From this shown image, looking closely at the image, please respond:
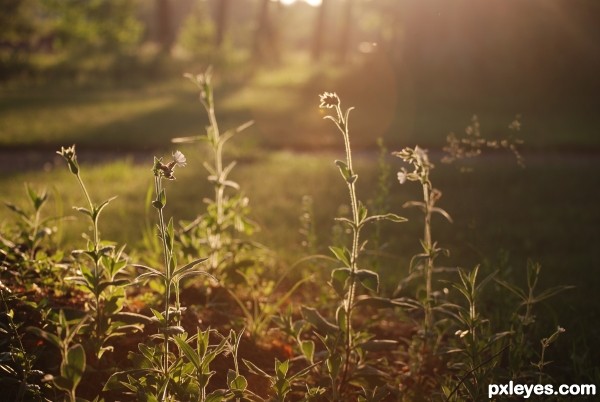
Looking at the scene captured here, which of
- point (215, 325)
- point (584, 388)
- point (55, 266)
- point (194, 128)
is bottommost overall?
point (584, 388)

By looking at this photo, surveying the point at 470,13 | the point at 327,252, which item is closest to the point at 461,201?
the point at 327,252

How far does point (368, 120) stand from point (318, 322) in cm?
1150

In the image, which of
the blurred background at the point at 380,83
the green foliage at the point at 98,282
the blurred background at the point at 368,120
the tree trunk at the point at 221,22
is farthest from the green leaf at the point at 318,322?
the tree trunk at the point at 221,22

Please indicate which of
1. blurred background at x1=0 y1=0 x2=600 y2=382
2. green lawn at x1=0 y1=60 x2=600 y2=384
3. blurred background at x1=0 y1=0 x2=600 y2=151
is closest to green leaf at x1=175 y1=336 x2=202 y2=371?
green lawn at x1=0 y1=60 x2=600 y2=384

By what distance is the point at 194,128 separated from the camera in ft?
42.5

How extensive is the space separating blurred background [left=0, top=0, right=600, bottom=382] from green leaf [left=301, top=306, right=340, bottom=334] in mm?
1002

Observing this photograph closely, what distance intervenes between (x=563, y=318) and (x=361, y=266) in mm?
1354

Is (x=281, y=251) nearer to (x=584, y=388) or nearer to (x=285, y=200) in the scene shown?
(x=285, y=200)

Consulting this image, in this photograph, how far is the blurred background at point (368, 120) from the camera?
6211mm

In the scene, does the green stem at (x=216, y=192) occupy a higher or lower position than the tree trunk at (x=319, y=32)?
lower

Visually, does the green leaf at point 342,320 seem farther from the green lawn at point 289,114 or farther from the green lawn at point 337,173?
the green lawn at point 289,114

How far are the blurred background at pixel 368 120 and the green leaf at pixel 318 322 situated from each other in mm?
1002

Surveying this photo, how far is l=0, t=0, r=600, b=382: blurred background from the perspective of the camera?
6.21m

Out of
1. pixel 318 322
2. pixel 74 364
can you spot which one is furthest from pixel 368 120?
pixel 74 364
